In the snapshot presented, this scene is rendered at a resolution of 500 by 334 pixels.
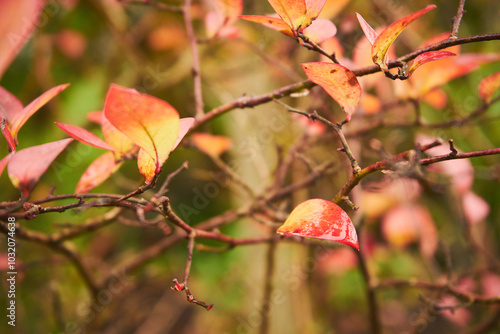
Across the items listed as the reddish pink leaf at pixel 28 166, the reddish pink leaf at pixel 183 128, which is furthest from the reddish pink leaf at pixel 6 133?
the reddish pink leaf at pixel 183 128

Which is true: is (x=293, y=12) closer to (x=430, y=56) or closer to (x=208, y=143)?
(x=430, y=56)

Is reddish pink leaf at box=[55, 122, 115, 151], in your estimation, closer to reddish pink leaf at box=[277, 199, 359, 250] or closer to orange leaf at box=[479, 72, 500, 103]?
reddish pink leaf at box=[277, 199, 359, 250]

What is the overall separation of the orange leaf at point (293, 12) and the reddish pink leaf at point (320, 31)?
0.03 meters

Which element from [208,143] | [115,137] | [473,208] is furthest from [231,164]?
[115,137]

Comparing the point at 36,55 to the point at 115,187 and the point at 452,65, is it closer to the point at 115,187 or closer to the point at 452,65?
the point at 115,187

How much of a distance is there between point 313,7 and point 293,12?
0.02m

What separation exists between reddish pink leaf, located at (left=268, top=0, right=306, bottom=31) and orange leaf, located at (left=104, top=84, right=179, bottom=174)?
0.14 meters

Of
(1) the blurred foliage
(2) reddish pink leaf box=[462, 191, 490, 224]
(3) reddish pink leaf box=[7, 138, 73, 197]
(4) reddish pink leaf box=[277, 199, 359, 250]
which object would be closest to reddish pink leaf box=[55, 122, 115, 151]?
(3) reddish pink leaf box=[7, 138, 73, 197]

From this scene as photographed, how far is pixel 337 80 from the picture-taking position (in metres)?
0.32

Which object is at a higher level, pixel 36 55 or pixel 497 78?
pixel 497 78

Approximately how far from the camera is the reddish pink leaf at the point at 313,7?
0.33 m

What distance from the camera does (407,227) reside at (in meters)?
0.88

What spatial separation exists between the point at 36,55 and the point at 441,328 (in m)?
1.38

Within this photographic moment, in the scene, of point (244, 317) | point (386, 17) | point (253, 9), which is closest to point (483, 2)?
point (386, 17)
